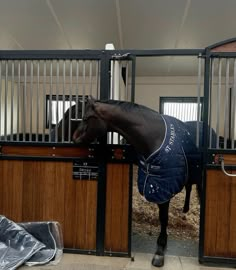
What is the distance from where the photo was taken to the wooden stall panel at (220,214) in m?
2.05

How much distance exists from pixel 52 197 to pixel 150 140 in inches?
38.6

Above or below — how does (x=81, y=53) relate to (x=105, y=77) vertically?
above

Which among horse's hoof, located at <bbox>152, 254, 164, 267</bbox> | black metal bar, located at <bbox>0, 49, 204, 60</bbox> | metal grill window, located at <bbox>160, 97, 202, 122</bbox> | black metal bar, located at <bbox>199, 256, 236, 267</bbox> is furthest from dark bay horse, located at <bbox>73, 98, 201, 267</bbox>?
metal grill window, located at <bbox>160, 97, 202, 122</bbox>

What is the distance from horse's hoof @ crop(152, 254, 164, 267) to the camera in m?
2.05

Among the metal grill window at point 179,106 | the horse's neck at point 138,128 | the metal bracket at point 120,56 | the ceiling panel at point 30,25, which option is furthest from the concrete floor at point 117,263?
the metal grill window at point 179,106

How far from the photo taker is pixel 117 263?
2.06 meters

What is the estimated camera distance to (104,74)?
216cm

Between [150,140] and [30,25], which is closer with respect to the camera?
[150,140]

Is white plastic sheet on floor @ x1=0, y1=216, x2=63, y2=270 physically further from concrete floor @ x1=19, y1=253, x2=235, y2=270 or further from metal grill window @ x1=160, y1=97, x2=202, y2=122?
metal grill window @ x1=160, y1=97, x2=202, y2=122

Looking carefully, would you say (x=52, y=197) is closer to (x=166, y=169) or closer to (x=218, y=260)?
(x=166, y=169)

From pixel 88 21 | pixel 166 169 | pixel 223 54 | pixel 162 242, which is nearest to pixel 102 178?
pixel 166 169

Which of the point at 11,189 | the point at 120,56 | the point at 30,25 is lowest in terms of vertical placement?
the point at 11,189

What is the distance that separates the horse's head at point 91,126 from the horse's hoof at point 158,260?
1045 mm

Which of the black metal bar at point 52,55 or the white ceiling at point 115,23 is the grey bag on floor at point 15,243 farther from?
the white ceiling at point 115,23
